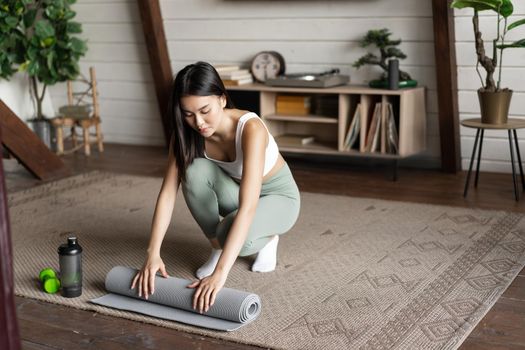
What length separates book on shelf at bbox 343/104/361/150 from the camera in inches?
171

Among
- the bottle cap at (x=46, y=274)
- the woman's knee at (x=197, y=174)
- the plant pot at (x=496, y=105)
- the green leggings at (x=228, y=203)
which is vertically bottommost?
the bottle cap at (x=46, y=274)

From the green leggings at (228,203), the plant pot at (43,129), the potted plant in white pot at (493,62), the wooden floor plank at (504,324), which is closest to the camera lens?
the wooden floor plank at (504,324)

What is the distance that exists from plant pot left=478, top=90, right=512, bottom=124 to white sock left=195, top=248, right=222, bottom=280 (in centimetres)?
174

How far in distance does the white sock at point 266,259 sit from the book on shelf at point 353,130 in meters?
1.77

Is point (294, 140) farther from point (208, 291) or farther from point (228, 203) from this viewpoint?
point (208, 291)

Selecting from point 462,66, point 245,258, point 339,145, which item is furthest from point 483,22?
point 245,258

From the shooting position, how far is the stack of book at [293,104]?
4602 millimetres

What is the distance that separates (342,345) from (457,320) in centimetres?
39

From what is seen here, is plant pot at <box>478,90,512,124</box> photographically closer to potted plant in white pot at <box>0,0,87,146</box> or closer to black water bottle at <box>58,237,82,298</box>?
black water bottle at <box>58,237,82,298</box>

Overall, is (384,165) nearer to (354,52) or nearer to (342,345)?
(354,52)

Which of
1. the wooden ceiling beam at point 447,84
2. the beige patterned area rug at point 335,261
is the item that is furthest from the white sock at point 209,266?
the wooden ceiling beam at point 447,84

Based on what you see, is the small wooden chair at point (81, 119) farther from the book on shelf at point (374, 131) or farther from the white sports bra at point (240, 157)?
the white sports bra at point (240, 157)

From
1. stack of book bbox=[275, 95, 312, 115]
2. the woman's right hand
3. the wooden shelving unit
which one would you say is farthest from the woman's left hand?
stack of book bbox=[275, 95, 312, 115]

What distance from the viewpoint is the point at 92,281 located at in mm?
2635
